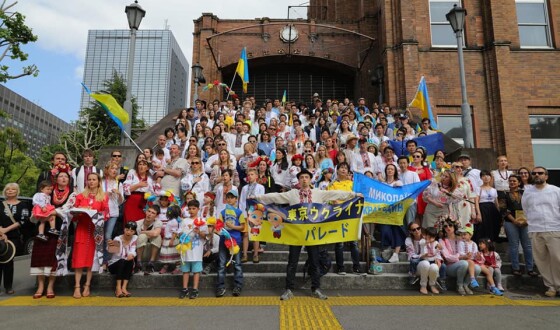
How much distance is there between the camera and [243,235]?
6996 mm

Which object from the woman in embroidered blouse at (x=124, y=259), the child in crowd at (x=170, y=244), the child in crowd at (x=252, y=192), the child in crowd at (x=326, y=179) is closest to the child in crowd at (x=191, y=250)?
the child in crowd at (x=170, y=244)

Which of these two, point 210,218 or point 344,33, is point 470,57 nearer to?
point 344,33

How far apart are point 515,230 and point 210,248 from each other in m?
5.83

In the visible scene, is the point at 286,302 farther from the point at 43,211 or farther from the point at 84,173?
the point at 84,173

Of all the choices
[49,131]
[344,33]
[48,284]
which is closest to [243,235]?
[48,284]

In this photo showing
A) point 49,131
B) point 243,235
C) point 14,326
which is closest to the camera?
point 14,326

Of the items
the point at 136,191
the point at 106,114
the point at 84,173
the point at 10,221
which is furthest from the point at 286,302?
the point at 106,114

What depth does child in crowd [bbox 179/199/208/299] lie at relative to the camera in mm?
5977

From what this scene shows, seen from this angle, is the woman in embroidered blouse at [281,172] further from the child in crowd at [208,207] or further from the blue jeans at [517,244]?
the blue jeans at [517,244]

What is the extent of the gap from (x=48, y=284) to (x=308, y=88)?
18534 millimetres

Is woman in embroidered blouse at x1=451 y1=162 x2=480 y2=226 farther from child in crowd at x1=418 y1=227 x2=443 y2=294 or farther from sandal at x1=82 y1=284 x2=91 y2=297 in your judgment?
sandal at x1=82 y1=284 x2=91 y2=297

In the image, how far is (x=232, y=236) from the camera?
6305 mm

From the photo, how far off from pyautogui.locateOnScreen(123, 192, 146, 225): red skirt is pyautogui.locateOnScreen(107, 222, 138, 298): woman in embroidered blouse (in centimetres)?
89

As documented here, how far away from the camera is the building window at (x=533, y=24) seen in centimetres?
1591
